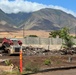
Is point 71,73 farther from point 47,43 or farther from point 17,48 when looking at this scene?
point 47,43

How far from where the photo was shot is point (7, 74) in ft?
69.3

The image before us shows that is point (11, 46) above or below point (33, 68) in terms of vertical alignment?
above

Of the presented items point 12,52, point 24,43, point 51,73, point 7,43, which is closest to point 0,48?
point 7,43

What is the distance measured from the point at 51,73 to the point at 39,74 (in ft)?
3.10

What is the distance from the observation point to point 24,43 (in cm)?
7775

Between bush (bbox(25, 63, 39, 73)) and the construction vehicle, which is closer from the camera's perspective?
bush (bbox(25, 63, 39, 73))

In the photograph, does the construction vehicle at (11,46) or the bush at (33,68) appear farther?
the construction vehicle at (11,46)

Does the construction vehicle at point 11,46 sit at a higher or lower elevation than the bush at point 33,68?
higher

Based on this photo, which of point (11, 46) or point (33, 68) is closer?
point (33, 68)

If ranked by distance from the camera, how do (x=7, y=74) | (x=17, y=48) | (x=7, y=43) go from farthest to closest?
1. (x=7, y=43)
2. (x=17, y=48)
3. (x=7, y=74)

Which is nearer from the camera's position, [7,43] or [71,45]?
[7,43]

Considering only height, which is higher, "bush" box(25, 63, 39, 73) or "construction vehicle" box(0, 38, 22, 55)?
"construction vehicle" box(0, 38, 22, 55)

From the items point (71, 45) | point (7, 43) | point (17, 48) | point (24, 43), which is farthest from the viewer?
point (24, 43)

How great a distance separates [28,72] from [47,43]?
5832 cm
